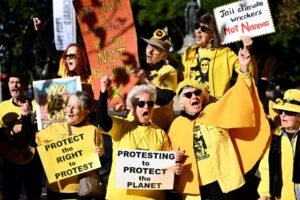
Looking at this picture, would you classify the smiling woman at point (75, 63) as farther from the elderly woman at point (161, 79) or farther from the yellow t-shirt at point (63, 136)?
the yellow t-shirt at point (63, 136)

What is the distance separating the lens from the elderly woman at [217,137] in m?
4.94

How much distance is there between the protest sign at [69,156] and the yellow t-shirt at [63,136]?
0.07 metres

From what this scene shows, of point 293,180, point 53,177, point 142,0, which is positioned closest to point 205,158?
point 293,180

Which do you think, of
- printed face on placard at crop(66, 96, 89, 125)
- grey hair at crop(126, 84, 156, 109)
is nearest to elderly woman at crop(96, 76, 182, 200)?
grey hair at crop(126, 84, 156, 109)

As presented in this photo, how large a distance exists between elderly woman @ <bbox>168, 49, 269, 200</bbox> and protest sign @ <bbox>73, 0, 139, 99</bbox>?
4.48 feet

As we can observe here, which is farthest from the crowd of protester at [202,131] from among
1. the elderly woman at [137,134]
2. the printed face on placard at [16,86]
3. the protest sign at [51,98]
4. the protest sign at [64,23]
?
the protest sign at [64,23]

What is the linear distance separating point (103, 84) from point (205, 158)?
1.05 meters

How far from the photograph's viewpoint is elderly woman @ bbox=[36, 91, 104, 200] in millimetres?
5496

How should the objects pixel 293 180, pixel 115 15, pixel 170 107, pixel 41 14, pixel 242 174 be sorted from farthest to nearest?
pixel 41 14
pixel 115 15
pixel 170 107
pixel 242 174
pixel 293 180

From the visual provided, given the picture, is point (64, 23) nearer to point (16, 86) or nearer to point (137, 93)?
point (16, 86)

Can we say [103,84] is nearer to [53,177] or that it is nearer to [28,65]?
[53,177]

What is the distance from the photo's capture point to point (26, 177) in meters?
6.42

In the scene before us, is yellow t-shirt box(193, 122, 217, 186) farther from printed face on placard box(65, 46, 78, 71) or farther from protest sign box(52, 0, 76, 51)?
protest sign box(52, 0, 76, 51)

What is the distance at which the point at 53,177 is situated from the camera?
17.8 ft
